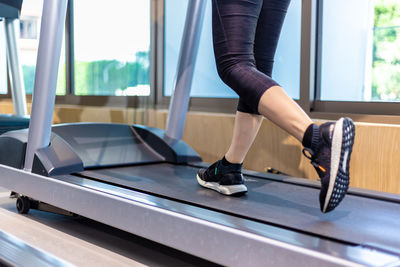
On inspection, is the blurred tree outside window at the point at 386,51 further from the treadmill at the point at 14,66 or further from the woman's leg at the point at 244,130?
the treadmill at the point at 14,66

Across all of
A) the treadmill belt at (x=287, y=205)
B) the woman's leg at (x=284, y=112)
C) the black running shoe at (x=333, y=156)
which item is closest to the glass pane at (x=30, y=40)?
the treadmill belt at (x=287, y=205)

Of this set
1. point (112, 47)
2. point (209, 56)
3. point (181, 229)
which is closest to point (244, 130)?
point (181, 229)

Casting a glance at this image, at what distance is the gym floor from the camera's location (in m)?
1.44

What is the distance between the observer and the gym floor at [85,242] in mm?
1438

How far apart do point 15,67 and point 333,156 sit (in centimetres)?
255

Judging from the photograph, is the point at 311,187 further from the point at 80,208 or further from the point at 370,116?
the point at 80,208

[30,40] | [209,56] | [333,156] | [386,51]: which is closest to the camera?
[333,156]

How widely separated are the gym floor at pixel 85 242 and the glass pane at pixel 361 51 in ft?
3.91

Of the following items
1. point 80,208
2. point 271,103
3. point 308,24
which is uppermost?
point 308,24

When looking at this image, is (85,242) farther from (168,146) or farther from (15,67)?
(15,67)

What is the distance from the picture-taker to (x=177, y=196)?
152 cm

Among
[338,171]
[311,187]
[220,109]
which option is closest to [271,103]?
[338,171]

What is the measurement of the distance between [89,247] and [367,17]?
1556 mm

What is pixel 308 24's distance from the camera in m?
2.21
